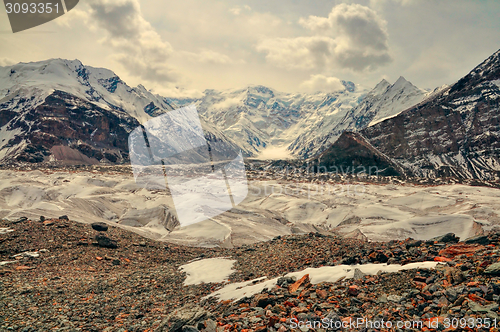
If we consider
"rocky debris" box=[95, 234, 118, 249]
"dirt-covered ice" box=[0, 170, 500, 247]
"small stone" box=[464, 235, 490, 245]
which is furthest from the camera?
"dirt-covered ice" box=[0, 170, 500, 247]

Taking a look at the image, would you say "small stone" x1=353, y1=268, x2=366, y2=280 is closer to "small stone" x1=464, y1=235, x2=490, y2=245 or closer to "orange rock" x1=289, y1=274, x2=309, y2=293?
"orange rock" x1=289, y1=274, x2=309, y2=293

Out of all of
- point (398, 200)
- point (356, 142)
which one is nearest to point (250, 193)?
point (398, 200)

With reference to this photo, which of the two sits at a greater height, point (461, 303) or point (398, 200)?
point (461, 303)

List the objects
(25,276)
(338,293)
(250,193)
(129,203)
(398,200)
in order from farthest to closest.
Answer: (250,193), (398,200), (129,203), (25,276), (338,293)

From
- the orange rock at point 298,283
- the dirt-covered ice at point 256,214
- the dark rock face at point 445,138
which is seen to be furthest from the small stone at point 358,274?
the dark rock face at point 445,138

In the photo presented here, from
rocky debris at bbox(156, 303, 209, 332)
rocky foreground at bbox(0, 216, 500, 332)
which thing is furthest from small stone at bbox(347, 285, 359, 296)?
rocky debris at bbox(156, 303, 209, 332)

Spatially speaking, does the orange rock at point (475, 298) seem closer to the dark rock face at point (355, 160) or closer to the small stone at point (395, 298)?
the small stone at point (395, 298)

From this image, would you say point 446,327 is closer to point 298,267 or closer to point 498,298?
point 498,298
